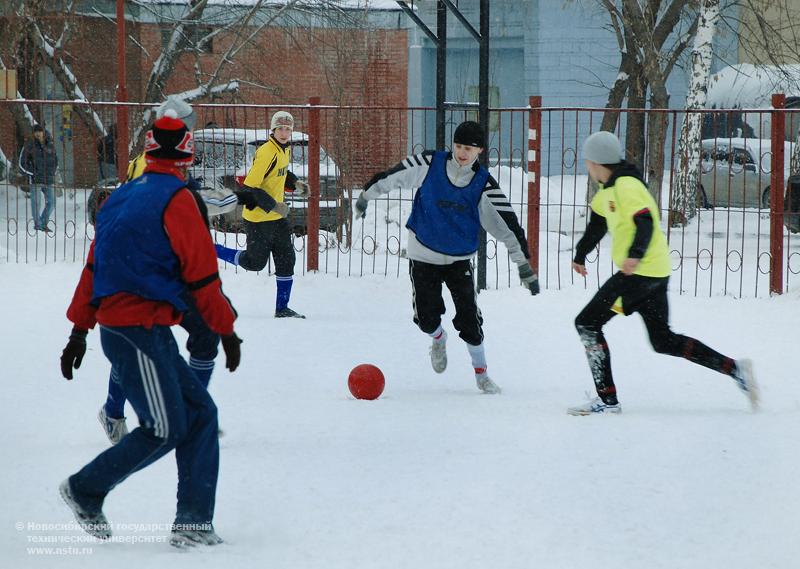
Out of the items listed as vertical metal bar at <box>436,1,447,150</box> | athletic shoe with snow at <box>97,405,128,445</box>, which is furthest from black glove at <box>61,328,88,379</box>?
vertical metal bar at <box>436,1,447,150</box>

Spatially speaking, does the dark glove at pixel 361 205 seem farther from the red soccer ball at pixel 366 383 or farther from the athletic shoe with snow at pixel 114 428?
the athletic shoe with snow at pixel 114 428

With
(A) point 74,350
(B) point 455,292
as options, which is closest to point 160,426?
(A) point 74,350

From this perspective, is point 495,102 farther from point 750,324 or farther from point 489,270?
point 750,324

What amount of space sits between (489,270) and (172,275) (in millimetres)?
8875

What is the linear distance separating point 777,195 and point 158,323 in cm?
821

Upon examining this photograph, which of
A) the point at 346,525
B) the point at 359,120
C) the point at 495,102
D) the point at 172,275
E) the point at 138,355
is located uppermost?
the point at 495,102

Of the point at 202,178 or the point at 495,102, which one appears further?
the point at 495,102

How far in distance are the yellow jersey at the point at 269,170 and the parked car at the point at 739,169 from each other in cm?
390

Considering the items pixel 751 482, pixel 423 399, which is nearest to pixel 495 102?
pixel 423 399

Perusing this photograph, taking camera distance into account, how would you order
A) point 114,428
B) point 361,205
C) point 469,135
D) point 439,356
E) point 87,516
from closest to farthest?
point 87,516 → point 114,428 → point 469,135 → point 361,205 → point 439,356

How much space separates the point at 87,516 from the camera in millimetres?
4168

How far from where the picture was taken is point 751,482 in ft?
16.8

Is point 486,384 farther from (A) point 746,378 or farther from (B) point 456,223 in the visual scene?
(A) point 746,378

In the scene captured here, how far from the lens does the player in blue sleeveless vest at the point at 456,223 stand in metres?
6.95
